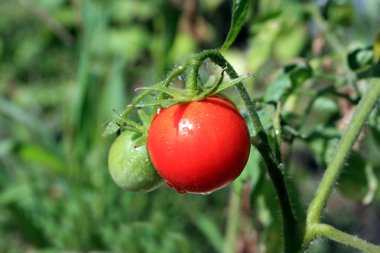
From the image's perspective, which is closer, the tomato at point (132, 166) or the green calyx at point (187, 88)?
the green calyx at point (187, 88)

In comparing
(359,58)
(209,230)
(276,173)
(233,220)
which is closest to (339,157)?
(276,173)

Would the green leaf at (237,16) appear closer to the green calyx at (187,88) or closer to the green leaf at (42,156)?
the green calyx at (187,88)

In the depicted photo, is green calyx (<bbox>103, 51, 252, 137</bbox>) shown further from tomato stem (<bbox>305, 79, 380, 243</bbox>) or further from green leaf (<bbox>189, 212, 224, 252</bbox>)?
green leaf (<bbox>189, 212, 224, 252</bbox>)

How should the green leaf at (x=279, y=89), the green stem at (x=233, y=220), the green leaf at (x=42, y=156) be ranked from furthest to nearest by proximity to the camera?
the green leaf at (x=42, y=156), the green stem at (x=233, y=220), the green leaf at (x=279, y=89)

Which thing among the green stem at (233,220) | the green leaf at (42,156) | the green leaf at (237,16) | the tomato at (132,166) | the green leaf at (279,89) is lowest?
the green stem at (233,220)

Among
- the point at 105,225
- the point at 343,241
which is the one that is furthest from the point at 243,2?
the point at 105,225

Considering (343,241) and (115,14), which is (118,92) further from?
(343,241)

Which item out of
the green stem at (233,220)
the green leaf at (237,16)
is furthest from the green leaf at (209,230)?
the green leaf at (237,16)

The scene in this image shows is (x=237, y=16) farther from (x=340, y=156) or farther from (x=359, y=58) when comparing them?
(x=359, y=58)
